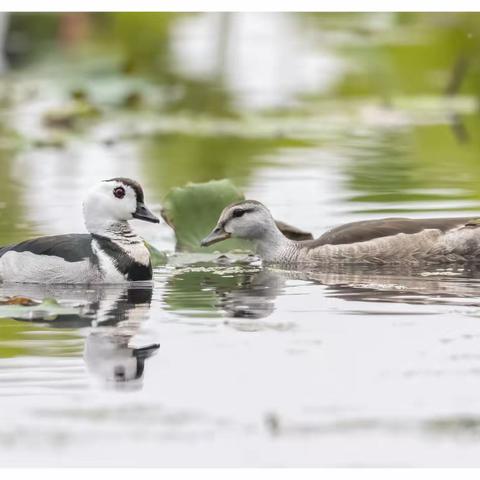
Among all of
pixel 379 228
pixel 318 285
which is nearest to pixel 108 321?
pixel 318 285

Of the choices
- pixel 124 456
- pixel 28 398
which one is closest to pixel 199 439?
pixel 124 456

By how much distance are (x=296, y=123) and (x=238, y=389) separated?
15402 millimetres

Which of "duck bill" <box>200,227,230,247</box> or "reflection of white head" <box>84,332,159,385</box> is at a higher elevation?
"duck bill" <box>200,227,230,247</box>

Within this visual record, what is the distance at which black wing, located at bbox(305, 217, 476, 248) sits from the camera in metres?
14.4

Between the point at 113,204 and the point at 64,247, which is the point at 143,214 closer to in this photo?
the point at 113,204

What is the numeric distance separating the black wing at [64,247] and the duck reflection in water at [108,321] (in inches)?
10.2

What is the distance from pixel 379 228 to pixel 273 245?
0.99m

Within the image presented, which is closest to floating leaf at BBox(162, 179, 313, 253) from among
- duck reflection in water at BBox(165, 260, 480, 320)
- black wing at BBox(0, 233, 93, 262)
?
duck reflection in water at BBox(165, 260, 480, 320)

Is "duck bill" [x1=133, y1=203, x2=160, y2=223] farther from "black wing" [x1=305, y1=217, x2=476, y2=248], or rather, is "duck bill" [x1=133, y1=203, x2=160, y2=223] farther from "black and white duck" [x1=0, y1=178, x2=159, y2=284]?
"black wing" [x1=305, y1=217, x2=476, y2=248]

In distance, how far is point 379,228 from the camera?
14.4 metres

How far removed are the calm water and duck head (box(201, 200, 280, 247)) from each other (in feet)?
0.84

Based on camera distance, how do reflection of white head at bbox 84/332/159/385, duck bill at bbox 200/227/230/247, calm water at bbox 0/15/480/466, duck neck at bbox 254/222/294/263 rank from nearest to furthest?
calm water at bbox 0/15/480/466 → reflection of white head at bbox 84/332/159/385 → duck bill at bbox 200/227/230/247 → duck neck at bbox 254/222/294/263

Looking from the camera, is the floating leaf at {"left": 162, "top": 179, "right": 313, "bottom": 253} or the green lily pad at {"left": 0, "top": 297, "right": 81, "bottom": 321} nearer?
the green lily pad at {"left": 0, "top": 297, "right": 81, "bottom": 321}
